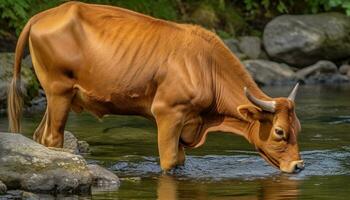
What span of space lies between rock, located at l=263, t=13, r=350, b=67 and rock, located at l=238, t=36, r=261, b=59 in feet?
0.78

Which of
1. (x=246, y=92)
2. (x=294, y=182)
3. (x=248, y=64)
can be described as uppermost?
(x=246, y=92)

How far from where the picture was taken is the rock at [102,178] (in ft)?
37.9

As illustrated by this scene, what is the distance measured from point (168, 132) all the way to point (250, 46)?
48.8ft

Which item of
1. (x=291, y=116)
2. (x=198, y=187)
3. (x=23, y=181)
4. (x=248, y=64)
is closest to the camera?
(x=23, y=181)

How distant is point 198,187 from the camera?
11.7 m

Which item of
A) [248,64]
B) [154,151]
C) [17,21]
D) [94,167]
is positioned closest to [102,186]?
[94,167]

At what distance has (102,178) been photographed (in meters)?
11.6

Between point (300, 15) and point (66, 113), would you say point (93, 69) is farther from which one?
point (300, 15)

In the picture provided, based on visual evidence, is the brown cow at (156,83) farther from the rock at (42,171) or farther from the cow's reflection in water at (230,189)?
the rock at (42,171)

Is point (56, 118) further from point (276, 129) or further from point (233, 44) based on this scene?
point (233, 44)

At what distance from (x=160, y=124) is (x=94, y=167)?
119 cm

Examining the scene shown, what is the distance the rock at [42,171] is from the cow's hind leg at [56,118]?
1.45 metres

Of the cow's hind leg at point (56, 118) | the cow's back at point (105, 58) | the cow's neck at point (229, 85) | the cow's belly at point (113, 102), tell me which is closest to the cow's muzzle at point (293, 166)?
the cow's neck at point (229, 85)

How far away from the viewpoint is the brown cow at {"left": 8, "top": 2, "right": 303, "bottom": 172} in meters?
12.6
